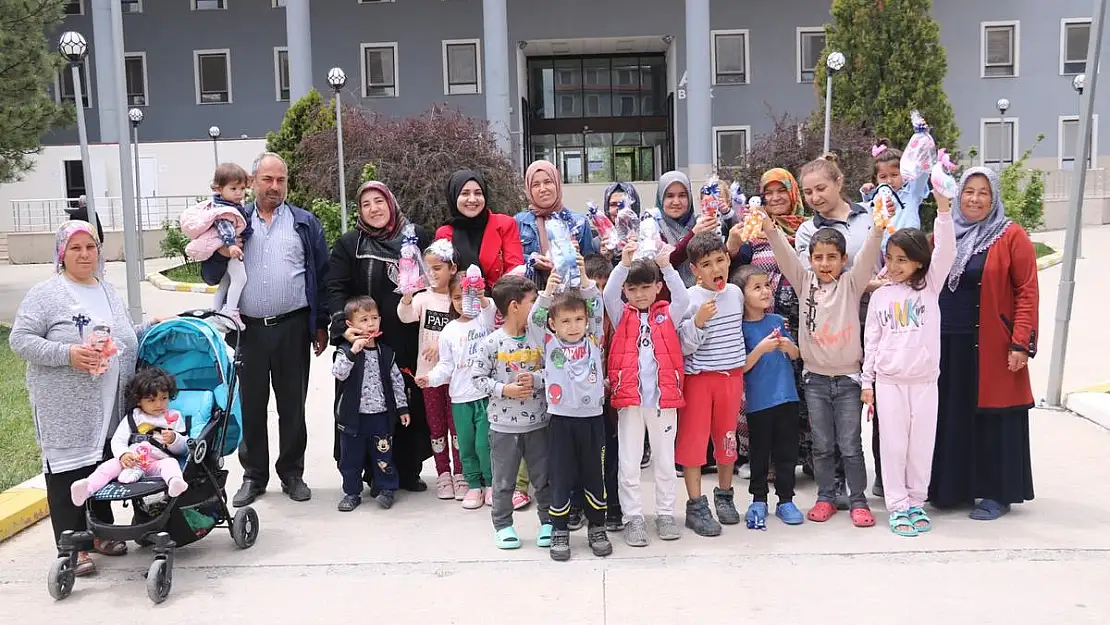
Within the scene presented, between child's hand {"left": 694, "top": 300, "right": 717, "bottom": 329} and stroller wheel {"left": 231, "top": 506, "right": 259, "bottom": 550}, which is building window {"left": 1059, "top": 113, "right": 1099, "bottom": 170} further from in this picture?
stroller wheel {"left": 231, "top": 506, "right": 259, "bottom": 550}

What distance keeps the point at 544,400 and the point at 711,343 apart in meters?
1.00

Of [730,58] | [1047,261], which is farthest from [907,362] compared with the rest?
[730,58]

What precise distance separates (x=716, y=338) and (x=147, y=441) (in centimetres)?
308

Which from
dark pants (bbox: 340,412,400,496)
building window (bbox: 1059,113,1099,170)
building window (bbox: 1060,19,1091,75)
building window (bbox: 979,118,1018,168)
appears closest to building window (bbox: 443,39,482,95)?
building window (bbox: 979,118,1018,168)

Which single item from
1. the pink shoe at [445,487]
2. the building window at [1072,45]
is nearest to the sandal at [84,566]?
the pink shoe at [445,487]

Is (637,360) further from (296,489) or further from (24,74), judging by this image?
(24,74)

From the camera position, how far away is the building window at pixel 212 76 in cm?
3334

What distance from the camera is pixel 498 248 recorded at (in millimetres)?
6328

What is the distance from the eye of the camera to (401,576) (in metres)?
5.07

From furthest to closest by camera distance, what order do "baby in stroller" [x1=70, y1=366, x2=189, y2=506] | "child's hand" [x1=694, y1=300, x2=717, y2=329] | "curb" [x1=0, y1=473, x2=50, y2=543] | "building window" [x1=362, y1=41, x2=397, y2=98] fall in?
"building window" [x1=362, y1=41, x2=397, y2=98], "curb" [x1=0, y1=473, x2=50, y2=543], "child's hand" [x1=694, y1=300, x2=717, y2=329], "baby in stroller" [x1=70, y1=366, x2=189, y2=506]

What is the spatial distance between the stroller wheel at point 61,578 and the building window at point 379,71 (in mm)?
29340

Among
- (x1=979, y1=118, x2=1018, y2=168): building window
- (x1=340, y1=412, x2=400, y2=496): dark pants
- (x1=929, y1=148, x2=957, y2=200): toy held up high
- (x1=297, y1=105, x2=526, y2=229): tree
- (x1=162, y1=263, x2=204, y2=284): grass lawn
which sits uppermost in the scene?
(x1=979, y1=118, x2=1018, y2=168): building window

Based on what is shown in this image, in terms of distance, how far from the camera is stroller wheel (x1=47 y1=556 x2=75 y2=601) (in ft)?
15.8

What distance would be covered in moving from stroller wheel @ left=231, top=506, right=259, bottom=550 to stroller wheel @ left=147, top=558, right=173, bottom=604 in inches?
24.1
